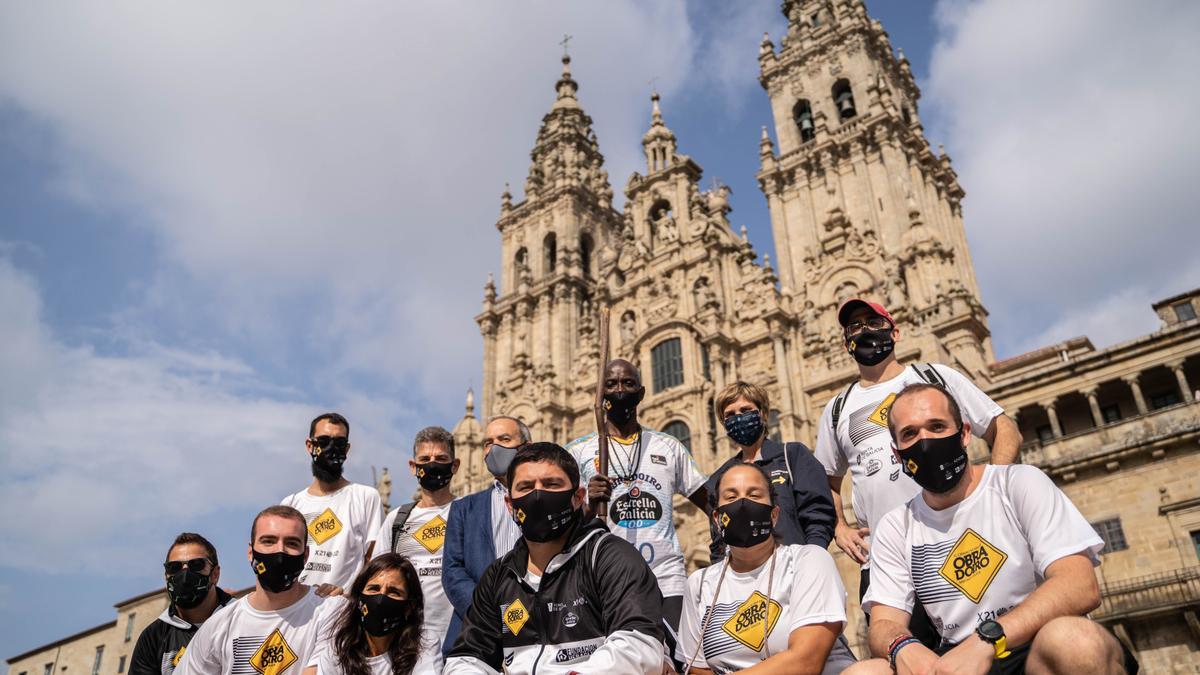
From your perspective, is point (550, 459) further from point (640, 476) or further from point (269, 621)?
point (269, 621)

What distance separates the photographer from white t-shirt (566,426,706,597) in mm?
5926

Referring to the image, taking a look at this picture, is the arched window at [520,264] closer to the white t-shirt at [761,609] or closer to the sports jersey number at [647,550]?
the sports jersey number at [647,550]

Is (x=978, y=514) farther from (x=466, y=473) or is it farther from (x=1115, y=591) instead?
(x=466, y=473)

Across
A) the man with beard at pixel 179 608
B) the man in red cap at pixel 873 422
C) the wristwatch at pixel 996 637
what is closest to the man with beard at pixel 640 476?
the man in red cap at pixel 873 422

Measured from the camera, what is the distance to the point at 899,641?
12.5 feet

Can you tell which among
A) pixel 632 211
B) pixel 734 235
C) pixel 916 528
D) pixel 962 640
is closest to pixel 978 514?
pixel 916 528

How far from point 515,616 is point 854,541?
2388 mm

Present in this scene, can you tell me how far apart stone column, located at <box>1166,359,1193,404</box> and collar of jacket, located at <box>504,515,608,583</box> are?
19623 millimetres

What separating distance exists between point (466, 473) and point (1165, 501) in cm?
2475

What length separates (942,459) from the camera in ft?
13.2

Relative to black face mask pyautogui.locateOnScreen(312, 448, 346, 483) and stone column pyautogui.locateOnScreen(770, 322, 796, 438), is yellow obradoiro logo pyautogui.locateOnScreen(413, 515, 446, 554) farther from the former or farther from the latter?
stone column pyautogui.locateOnScreen(770, 322, 796, 438)

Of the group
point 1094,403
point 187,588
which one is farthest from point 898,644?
point 1094,403

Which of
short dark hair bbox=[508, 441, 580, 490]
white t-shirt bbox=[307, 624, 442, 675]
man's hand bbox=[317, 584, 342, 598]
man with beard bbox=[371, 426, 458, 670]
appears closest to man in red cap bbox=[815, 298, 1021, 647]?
short dark hair bbox=[508, 441, 580, 490]

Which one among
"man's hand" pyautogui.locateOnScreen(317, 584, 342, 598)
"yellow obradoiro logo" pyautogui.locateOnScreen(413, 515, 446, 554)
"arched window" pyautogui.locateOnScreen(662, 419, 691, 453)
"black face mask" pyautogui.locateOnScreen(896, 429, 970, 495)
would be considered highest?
"arched window" pyautogui.locateOnScreen(662, 419, 691, 453)
